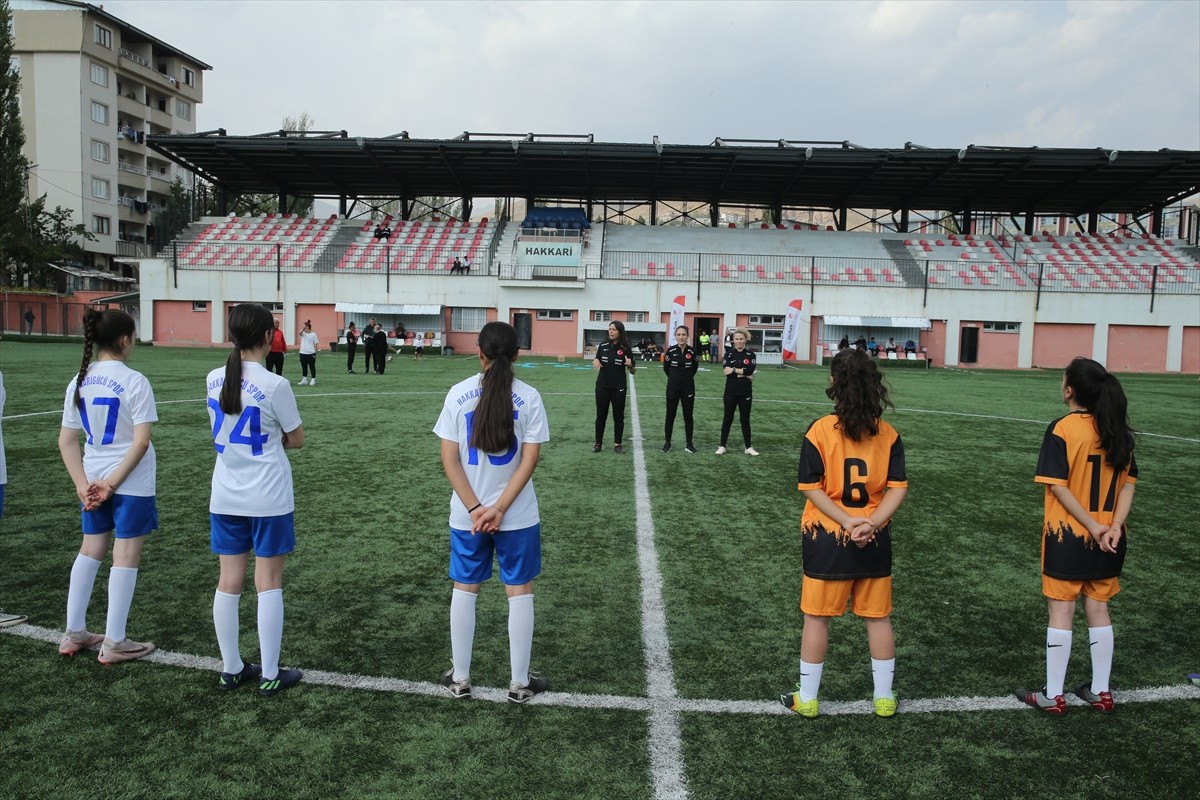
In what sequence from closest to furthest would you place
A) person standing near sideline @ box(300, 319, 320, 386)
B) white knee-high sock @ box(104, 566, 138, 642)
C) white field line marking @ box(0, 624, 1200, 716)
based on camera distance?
white field line marking @ box(0, 624, 1200, 716) < white knee-high sock @ box(104, 566, 138, 642) < person standing near sideline @ box(300, 319, 320, 386)

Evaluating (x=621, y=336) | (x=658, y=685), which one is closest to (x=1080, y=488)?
(x=658, y=685)

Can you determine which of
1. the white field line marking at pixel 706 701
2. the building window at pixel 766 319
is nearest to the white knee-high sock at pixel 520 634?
the white field line marking at pixel 706 701

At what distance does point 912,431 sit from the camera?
48.4 ft

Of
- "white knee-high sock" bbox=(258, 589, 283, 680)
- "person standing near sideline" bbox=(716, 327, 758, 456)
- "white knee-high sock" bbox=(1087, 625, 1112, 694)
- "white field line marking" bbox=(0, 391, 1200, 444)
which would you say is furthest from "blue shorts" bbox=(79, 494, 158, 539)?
"white field line marking" bbox=(0, 391, 1200, 444)

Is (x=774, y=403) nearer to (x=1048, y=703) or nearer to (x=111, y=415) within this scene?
(x=1048, y=703)

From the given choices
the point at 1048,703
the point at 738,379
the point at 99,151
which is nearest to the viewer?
the point at 1048,703

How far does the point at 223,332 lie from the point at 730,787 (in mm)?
42407

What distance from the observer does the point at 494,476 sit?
396 cm

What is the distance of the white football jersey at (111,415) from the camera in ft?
14.2

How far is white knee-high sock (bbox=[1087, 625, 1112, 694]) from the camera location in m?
4.17

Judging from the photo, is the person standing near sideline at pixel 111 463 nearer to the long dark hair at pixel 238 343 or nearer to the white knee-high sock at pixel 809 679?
the long dark hair at pixel 238 343

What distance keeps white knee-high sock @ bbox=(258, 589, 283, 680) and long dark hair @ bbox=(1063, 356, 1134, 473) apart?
4010 millimetres

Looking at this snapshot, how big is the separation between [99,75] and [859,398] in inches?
2744

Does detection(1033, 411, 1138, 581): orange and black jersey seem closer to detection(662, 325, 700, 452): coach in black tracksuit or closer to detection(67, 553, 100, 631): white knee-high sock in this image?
detection(67, 553, 100, 631): white knee-high sock
